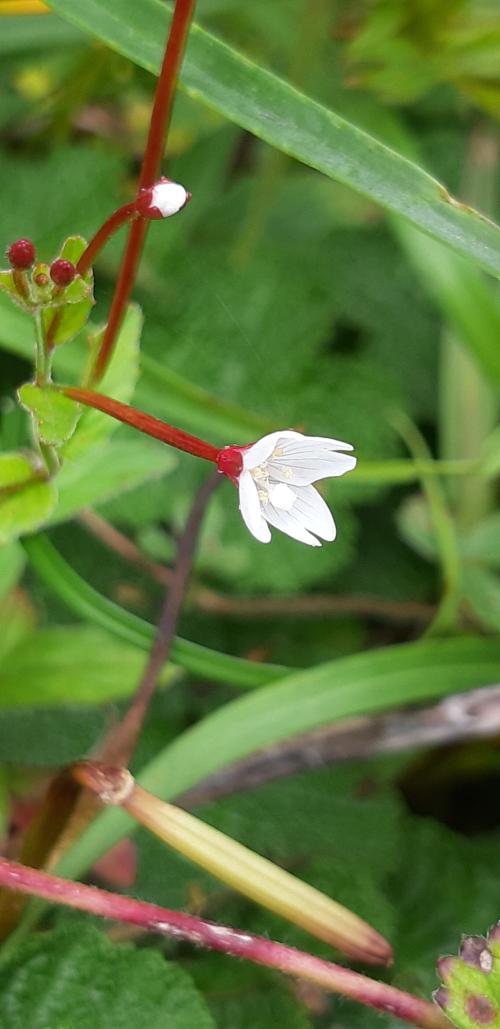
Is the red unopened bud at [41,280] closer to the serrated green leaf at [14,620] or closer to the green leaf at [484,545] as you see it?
the serrated green leaf at [14,620]

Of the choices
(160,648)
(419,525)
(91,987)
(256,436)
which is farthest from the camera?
(419,525)

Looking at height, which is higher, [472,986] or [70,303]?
[70,303]

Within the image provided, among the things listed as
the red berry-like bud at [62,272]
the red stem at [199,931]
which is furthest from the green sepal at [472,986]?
the red berry-like bud at [62,272]

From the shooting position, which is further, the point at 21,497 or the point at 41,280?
the point at 21,497

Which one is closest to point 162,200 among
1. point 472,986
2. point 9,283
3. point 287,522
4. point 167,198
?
point 167,198

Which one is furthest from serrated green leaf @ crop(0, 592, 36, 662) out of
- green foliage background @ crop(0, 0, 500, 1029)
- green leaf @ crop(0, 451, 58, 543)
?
green leaf @ crop(0, 451, 58, 543)

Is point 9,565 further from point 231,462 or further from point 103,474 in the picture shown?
point 231,462
